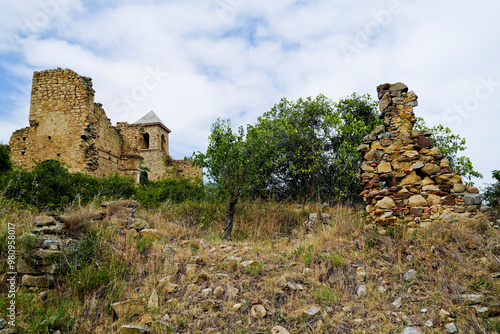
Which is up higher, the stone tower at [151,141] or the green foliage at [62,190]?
the stone tower at [151,141]

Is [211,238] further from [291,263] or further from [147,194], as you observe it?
[147,194]

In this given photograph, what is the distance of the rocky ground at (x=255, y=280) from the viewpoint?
392 centimetres

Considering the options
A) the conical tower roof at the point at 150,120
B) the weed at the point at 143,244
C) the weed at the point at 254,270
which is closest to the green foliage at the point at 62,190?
the weed at the point at 143,244

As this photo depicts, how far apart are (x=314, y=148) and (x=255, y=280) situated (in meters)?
7.78

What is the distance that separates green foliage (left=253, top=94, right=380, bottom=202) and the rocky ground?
462 cm

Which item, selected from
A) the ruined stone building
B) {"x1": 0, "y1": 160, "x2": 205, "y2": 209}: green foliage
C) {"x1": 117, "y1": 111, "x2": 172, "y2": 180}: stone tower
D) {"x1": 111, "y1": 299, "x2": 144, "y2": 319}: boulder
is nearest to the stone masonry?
{"x1": 111, "y1": 299, "x2": 144, "y2": 319}: boulder

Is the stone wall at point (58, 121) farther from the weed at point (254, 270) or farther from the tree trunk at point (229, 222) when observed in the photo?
Result: the weed at point (254, 270)

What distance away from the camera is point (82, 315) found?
4039 mm

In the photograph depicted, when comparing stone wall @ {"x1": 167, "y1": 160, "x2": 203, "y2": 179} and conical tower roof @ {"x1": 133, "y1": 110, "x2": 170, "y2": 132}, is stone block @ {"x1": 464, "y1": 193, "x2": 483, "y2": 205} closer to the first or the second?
stone wall @ {"x1": 167, "y1": 160, "x2": 203, "y2": 179}

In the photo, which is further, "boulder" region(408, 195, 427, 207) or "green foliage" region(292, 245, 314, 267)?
"boulder" region(408, 195, 427, 207)

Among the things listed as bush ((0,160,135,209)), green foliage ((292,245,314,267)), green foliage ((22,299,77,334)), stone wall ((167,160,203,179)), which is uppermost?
stone wall ((167,160,203,179))

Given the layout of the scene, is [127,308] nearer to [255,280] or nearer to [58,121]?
[255,280]

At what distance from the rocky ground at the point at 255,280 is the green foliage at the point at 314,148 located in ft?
15.2

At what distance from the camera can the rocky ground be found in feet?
12.9
